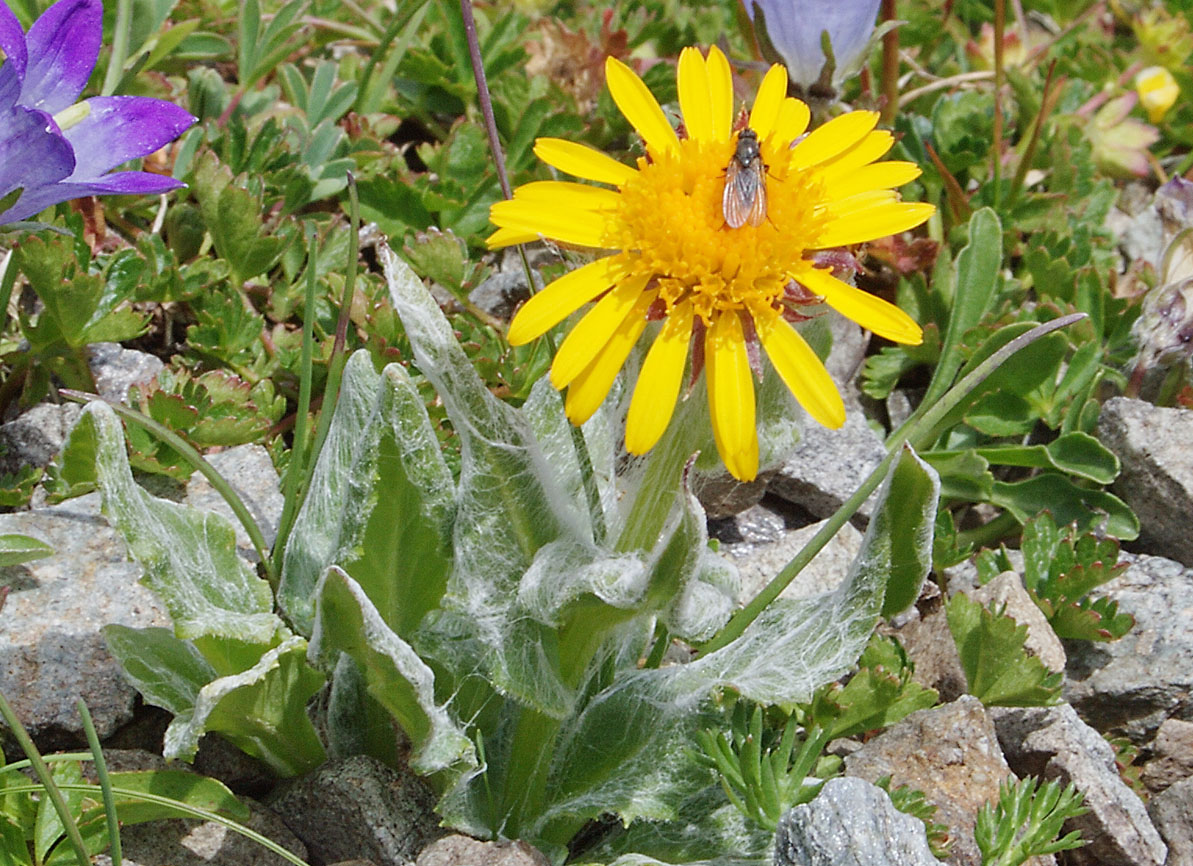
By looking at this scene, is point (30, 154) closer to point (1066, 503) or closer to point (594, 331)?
point (594, 331)

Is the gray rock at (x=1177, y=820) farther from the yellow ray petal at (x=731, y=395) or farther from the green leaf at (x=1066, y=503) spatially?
the yellow ray petal at (x=731, y=395)

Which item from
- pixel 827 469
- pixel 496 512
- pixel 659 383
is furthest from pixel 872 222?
pixel 827 469

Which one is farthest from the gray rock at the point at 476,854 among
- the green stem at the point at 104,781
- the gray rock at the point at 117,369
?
the gray rock at the point at 117,369

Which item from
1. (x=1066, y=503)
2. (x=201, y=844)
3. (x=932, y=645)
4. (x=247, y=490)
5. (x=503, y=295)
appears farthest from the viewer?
(x=503, y=295)

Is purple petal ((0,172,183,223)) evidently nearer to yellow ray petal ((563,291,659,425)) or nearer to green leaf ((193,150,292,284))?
yellow ray petal ((563,291,659,425))

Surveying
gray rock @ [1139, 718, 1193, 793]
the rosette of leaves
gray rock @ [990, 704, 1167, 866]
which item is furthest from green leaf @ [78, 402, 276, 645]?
gray rock @ [1139, 718, 1193, 793]
